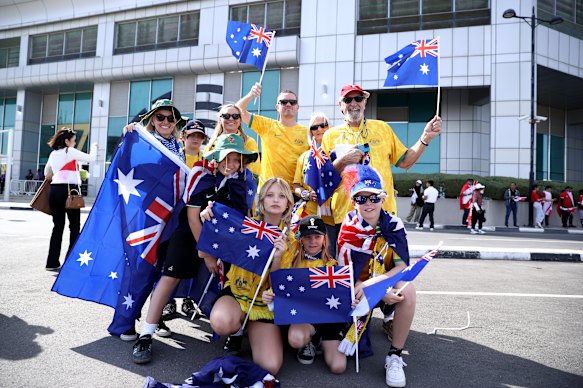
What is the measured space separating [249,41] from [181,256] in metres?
3.72

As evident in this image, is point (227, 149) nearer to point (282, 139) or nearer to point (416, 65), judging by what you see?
point (282, 139)

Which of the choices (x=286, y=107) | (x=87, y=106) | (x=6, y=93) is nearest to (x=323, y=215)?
(x=286, y=107)

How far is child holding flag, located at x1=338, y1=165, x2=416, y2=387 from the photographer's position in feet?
9.89

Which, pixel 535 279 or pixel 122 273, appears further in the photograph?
pixel 535 279

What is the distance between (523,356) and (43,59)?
117 ft

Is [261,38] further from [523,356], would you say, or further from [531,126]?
[531,126]

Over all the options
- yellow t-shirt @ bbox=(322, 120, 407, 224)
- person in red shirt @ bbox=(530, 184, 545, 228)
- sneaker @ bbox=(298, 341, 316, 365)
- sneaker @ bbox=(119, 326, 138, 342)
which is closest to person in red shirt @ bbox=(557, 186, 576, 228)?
person in red shirt @ bbox=(530, 184, 545, 228)

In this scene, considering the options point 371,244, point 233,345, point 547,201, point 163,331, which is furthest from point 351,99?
point 547,201

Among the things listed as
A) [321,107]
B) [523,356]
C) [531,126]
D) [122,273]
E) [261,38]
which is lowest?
[523,356]

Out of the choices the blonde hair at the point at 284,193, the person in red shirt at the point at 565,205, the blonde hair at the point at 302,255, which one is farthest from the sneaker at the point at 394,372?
the person in red shirt at the point at 565,205

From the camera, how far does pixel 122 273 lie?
11.9ft

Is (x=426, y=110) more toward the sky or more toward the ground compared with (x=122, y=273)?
more toward the sky

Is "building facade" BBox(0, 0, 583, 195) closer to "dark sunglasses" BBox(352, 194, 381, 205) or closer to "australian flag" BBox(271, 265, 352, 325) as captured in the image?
"dark sunglasses" BBox(352, 194, 381, 205)

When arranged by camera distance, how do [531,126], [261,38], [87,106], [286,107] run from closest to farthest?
[286,107] < [261,38] < [531,126] < [87,106]
